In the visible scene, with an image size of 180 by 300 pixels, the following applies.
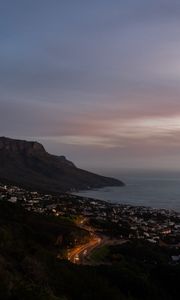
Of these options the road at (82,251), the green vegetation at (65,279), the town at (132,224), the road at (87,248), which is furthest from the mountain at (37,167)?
the green vegetation at (65,279)

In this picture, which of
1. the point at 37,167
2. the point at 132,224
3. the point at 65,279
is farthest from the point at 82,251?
the point at 37,167

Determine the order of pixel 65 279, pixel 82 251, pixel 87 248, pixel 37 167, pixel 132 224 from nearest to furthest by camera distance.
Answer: pixel 65 279 → pixel 82 251 → pixel 87 248 → pixel 132 224 → pixel 37 167

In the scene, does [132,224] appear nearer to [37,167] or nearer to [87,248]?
[87,248]

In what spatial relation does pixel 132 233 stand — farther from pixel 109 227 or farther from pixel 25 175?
pixel 25 175

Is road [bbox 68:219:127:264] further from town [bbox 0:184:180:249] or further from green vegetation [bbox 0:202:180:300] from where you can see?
green vegetation [bbox 0:202:180:300]

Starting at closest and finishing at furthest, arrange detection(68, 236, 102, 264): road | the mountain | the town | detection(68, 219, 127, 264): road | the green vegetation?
the green vegetation < detection(68, 236, 102, 264): road < detection(68, 219, 127, 264): road < the town < the mountain

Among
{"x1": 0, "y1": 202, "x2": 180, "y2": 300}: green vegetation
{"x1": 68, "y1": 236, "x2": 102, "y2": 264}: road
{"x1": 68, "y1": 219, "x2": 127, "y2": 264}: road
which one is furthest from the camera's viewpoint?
{"x1": 68, "y1": 219, "x2": 127, "y2": 264}: road

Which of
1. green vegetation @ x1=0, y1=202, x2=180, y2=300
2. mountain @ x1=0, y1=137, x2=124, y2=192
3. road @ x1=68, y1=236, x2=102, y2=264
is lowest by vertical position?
road @ x1=68, y1=236, x2=102, y2=264

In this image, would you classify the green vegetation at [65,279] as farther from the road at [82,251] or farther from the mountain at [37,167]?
the mountain at [37,167]

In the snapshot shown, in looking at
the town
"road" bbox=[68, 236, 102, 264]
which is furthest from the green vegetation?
the town

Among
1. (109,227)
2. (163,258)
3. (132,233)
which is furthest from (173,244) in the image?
(163,258)
